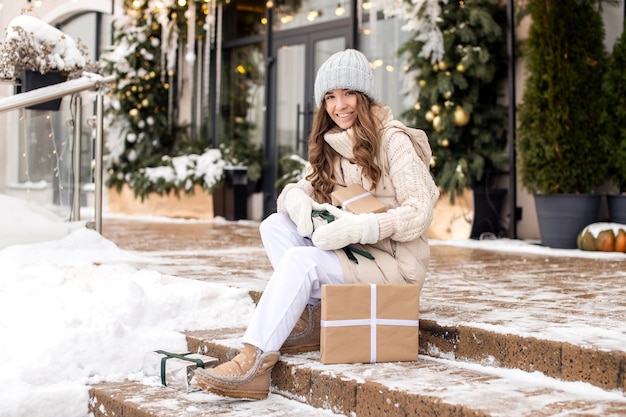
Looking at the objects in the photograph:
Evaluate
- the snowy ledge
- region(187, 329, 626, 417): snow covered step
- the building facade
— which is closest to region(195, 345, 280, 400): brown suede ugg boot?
region(187, 329, 626, 417): snow covered step

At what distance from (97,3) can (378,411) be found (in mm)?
11743

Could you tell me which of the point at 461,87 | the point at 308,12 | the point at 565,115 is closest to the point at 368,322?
the point at 565,115

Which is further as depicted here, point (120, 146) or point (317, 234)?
point (120, 146)

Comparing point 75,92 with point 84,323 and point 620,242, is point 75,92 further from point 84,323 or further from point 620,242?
point 620,242

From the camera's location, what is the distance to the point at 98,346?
3174 mm

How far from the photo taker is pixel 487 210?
23.5 ft

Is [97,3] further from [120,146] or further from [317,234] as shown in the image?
[317,234]

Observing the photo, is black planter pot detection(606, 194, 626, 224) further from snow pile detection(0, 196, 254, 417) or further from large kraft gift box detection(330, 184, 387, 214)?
Result: large kraft gift box detection(330, 184, 387, 214)

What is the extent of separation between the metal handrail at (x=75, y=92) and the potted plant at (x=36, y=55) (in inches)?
Answer: 6.7

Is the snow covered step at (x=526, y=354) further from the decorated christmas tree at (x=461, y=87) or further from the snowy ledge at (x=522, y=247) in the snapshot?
the decorated christmas tree at (x=461, y=87)

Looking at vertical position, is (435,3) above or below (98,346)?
above

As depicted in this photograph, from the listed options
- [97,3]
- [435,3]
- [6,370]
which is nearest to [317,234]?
[6,370]

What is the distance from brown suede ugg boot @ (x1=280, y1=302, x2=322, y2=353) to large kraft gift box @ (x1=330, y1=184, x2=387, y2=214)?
387 millimetres

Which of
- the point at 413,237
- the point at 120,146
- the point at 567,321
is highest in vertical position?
the point at 120,146
